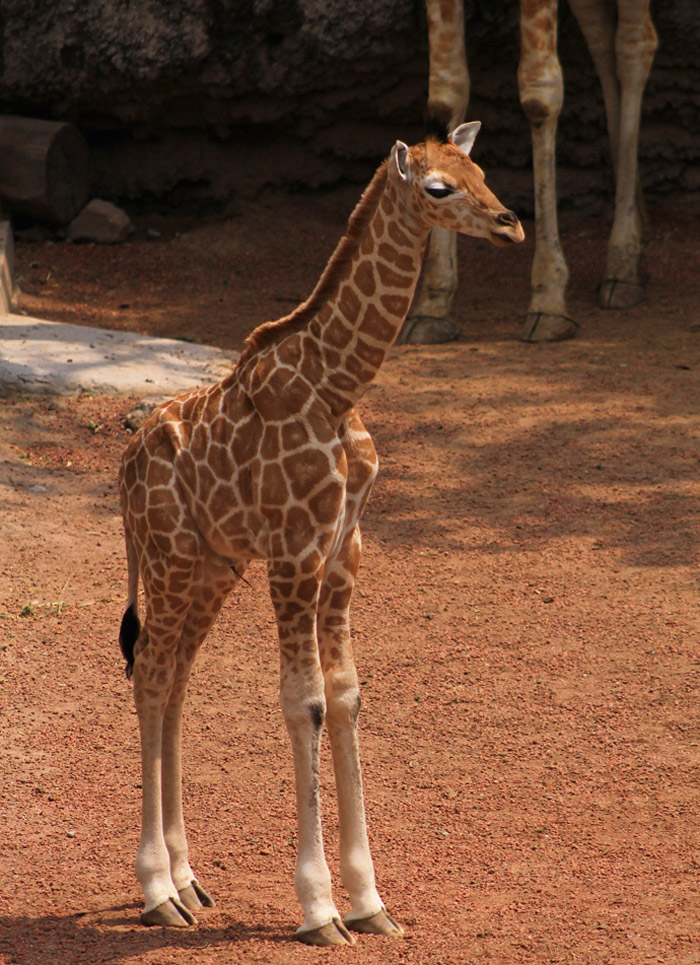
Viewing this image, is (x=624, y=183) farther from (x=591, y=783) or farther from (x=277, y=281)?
(x=591, y=783)

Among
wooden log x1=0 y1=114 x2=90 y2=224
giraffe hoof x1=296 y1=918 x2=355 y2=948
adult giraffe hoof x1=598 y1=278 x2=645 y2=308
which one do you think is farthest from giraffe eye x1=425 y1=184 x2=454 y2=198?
wooden log x1=0 y1=114 x2=90 y2=224

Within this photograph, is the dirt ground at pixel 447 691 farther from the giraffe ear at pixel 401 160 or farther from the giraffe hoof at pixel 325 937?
the giraffe ear at pixel 401 160

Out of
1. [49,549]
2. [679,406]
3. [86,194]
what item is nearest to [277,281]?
[86,194]

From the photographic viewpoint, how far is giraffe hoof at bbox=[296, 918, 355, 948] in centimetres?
359

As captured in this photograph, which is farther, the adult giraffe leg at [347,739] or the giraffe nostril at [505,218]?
the adult giraffe leg at [347,739]

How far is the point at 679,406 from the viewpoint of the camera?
27.1 ft

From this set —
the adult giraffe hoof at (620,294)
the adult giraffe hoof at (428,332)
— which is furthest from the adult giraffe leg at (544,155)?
the adult giraffe hoof at (620,294)

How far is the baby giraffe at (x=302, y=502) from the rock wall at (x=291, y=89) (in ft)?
30.2

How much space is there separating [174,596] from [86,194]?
33.4ft

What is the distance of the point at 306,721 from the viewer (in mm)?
3623

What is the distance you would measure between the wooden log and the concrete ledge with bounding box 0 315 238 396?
3386 millimetres

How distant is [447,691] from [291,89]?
357 inches

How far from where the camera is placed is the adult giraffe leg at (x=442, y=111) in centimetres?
959

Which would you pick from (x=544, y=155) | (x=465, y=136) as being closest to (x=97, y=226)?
(x=544, y=155)
